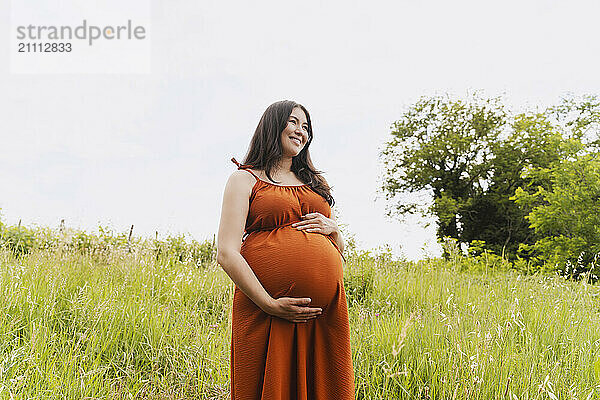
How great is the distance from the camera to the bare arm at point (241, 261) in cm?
229

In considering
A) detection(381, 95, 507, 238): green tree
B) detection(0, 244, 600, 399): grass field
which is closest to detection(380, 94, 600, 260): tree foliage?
detection(381, 95, 507, 238): green tree

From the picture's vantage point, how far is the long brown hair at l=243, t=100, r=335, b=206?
2576mm

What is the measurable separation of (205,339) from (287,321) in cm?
195

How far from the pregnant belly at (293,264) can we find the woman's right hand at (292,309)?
1.4 inches

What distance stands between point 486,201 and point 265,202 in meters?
19.0

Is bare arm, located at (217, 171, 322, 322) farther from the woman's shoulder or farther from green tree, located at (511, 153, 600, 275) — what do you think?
green tree, located at (511, 153, 600, 275)

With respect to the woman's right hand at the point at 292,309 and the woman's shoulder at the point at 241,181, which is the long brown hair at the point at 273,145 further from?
the woman's right hand at the point at 292,309

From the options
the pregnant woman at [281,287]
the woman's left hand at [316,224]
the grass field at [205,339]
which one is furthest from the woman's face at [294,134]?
the grass field at [205,339]

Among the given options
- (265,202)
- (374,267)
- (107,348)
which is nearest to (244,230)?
(265,202)

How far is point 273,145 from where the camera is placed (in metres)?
2.57

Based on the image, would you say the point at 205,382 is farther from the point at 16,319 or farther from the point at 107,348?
the point at 16,319

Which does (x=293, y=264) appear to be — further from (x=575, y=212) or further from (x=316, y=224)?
(x=575, y=212)

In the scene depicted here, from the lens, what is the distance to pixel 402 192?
21.9 m

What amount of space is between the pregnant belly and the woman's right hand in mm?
36
